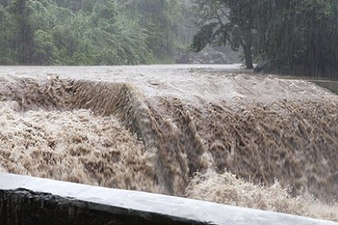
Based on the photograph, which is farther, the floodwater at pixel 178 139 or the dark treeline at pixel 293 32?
the dark treeline at pixel 293 32

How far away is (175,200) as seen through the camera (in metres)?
1.73

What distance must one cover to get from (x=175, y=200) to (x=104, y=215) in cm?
25

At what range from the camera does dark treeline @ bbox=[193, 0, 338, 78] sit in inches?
484

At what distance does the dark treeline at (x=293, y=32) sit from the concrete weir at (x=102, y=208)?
11073 mm

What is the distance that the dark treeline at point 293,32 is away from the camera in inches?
484

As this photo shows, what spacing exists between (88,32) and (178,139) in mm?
16949

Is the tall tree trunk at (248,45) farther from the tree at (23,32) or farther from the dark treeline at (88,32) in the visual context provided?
the tree at (23,32)

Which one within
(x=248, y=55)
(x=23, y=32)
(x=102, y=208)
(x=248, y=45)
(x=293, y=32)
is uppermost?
(x=23, y=32)

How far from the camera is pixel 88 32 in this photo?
21859 mm

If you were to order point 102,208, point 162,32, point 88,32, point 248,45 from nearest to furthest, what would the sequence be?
point 102,208, point 248,45, point 88,32, point 162,32

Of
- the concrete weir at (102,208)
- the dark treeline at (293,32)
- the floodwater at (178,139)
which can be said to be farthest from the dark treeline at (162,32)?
the concrete weir at (102,208)

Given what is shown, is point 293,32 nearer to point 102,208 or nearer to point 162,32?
point 102,208

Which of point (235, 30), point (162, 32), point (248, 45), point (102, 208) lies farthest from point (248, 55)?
point (102, 208)

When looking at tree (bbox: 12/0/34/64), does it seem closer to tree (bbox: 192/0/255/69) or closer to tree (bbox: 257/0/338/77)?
tree (bbox: 192/0/255/69)
